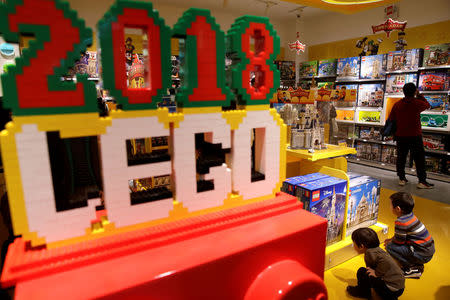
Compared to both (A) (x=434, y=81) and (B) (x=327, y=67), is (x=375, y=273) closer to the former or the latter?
(A) (x=434, y=81)

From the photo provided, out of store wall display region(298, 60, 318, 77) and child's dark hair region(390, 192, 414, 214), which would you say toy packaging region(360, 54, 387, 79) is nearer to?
store wall display region(298, 60, 318, 77)

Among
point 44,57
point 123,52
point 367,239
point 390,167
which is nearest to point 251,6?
point 390,167

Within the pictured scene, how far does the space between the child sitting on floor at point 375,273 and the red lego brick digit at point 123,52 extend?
188 centimetres

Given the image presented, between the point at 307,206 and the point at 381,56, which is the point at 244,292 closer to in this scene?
the point at 307,206

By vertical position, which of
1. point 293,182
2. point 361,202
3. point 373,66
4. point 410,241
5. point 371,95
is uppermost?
point 373,66

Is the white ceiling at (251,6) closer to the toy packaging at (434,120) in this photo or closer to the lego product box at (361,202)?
the toy packaging at (434,120)

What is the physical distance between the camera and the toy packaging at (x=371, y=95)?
614cm

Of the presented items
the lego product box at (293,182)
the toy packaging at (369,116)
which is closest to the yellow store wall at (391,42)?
the toy packaging at (369,116)

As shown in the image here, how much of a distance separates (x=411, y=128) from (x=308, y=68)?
3871mm

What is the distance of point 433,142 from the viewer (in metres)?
5.41

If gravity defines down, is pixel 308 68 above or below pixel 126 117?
above

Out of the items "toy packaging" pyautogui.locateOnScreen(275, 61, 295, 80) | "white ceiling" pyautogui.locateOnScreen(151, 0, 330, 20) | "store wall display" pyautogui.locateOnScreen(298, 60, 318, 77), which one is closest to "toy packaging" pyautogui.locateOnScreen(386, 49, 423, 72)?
"store wall display" pyautogui.locateOnScreen(298, 60, 318, 77)

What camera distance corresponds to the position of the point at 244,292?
95cm

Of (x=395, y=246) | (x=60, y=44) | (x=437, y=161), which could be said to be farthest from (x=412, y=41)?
(x=60, y=44)
